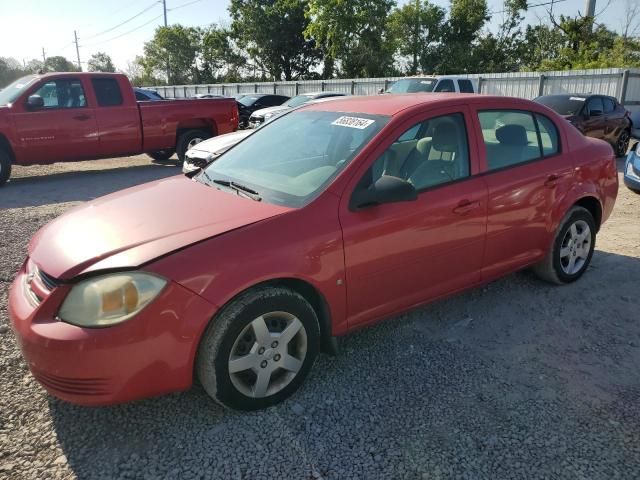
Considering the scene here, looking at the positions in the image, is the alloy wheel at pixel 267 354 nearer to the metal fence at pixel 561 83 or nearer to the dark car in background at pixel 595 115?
the dark car in background at pixel 595 115

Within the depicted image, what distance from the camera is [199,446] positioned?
249 cm

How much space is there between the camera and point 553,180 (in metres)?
3.94

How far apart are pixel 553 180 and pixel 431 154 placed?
3.88 ft

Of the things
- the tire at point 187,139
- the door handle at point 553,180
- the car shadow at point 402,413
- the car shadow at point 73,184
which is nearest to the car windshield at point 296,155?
the car shadow at point 402,413

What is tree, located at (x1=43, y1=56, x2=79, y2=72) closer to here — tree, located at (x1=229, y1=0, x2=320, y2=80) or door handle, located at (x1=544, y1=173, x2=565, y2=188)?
tree, located at (x1=229, y1=0, x2=320, y2=80)

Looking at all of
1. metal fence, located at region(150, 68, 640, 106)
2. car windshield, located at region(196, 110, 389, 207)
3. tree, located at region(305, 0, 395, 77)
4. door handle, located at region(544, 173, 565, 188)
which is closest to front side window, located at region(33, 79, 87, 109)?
car windshield, located at region(196, 110, 389, 207)

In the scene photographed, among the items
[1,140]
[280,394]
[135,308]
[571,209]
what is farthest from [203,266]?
[1,140]

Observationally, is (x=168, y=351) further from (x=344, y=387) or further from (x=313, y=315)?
(x=344, y=387)

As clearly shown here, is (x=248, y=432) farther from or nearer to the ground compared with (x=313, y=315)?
nearer to the ground

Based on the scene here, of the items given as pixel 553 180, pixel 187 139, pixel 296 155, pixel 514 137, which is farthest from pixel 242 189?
pixel 187 139

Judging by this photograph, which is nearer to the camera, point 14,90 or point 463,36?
point 14,90

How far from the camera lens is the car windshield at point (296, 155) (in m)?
2.99

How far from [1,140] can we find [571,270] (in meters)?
9.30

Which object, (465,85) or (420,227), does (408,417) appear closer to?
(420,227)
